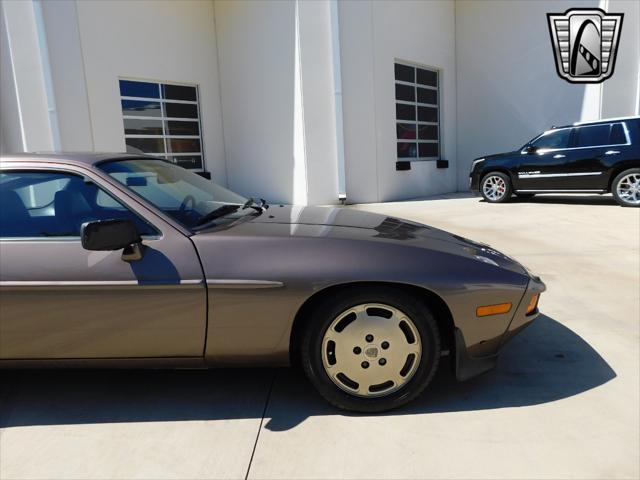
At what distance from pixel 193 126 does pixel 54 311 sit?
10.4 m

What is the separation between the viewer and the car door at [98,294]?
231 centimetres

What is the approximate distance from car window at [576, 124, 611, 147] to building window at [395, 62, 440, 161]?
174 inches

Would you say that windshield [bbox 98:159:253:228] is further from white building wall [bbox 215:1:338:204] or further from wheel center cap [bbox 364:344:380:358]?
white building wall [bbox 215:1:338:204]

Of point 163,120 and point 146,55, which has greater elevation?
point 146,55

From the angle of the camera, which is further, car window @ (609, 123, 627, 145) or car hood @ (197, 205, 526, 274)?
car window @ (609, 123, 627, 145)

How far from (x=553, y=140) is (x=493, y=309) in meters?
8.43

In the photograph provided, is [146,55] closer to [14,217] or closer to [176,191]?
[176,191]

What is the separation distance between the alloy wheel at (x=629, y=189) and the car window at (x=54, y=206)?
9138mm

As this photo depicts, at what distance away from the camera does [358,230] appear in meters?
2.63

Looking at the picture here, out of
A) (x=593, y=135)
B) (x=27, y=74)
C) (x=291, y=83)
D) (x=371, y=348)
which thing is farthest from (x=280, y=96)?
(x=371, y=348)

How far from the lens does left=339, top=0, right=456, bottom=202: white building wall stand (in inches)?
434

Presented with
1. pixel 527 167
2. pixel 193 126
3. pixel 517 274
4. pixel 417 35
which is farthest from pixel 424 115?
pixel 517 274

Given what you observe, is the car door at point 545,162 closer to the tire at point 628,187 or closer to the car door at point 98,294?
the tire at point 628,187

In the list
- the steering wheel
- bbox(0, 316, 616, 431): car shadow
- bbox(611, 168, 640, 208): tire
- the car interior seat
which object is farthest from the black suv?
the car interior seat
